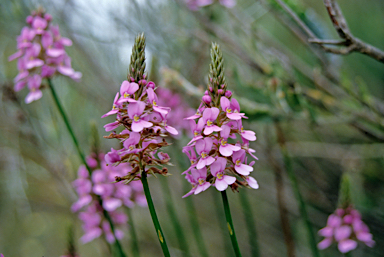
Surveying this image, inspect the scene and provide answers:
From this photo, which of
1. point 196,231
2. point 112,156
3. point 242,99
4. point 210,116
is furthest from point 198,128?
point 196,231

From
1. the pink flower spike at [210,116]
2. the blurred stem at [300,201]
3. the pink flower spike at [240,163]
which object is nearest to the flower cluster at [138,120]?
the pink flower spike at [210,116]

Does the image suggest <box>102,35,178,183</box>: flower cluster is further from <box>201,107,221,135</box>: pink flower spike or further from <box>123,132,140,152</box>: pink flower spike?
<box>201,107,221,135</box>: pink flower spike

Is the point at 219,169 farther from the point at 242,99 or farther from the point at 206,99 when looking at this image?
the point at 242,99

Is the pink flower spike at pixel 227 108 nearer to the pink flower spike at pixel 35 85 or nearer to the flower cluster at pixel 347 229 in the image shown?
the pink flower spike at pixel 35 85

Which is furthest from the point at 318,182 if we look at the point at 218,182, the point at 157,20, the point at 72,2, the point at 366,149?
the point at 72,2

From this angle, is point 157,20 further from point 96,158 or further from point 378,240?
point 378,240

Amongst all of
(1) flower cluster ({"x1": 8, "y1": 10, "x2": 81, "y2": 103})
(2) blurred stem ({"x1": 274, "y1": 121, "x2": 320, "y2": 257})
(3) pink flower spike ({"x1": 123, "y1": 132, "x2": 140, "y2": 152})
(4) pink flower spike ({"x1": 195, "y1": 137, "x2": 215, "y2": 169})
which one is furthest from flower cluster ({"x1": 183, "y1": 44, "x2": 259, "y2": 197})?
(1) flower cluster ({"x1": 8, "y1": 10, "x2": 81, "y2": 103})
